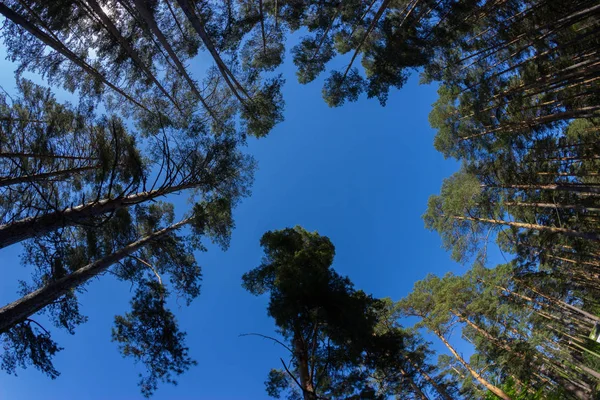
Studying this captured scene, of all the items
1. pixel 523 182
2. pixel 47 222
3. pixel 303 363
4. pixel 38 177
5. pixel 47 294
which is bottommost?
pixel 303 363

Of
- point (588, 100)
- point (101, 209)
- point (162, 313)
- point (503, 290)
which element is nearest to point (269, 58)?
point (101, 209)

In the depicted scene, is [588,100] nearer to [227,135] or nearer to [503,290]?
[503,290]

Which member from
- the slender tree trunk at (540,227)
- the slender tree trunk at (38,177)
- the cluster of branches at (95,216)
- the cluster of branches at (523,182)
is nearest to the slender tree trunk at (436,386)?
the cluster of branches at (523,182)

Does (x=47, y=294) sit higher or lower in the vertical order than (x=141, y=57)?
lower

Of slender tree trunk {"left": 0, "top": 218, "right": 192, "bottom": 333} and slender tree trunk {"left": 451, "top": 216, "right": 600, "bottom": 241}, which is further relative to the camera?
slender tree trunk {"left": 451, "top": 216, "right": 600, "bottom": 241}

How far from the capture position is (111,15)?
812cm

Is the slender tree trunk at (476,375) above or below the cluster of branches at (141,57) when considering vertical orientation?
below

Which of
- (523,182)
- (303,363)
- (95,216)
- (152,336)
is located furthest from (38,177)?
(523,182)

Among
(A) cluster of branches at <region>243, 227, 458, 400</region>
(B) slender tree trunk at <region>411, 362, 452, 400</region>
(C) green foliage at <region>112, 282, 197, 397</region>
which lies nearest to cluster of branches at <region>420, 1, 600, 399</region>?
(B) slender tree trunk at <region>411, 362, 452, 400</region>

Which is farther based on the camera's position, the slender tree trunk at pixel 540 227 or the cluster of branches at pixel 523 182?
the cluster of branches at pixel 523 182

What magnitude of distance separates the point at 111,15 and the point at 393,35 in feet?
28.8

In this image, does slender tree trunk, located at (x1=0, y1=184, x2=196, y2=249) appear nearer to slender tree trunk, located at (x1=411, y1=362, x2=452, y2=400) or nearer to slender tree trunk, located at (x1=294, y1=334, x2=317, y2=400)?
slender tree trunk, located at (x1=294, y1=334, x2=317, y2=400)

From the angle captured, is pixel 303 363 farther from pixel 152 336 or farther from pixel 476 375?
pixel 476 375

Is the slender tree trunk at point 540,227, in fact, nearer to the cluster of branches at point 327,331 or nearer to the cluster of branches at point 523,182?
the cluster of branches at point 523,182
